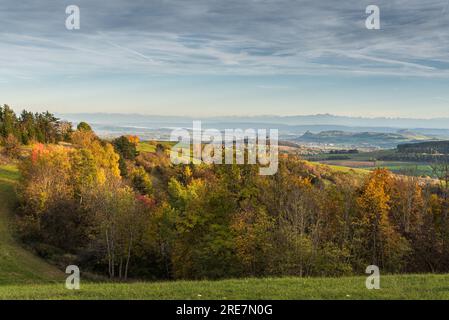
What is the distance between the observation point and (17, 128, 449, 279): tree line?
4028cm

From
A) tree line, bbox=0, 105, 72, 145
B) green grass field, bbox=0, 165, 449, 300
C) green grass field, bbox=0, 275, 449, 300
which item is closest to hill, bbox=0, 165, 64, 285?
green grass field, bbox=0, 165, 449, 300

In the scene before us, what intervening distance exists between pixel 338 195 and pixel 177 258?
67.7 ft

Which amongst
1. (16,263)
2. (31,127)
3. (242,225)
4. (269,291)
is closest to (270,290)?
(269,291)

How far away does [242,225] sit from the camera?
134ft

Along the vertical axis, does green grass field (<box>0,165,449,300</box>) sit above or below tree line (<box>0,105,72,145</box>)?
below

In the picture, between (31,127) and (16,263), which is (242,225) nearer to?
(16,263)

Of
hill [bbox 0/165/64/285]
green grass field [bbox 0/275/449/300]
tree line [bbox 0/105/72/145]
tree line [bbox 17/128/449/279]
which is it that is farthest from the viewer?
tree line [bbox 0/105/72/145]

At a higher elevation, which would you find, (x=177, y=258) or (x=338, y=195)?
(x=338, y=195)

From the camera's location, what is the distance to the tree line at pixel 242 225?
132ft

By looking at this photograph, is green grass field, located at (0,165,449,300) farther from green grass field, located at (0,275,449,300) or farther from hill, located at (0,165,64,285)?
hill, located at (0,165,64,285)
